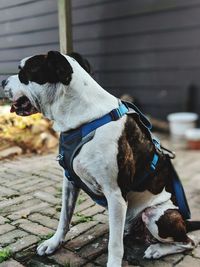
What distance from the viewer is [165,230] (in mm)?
2209

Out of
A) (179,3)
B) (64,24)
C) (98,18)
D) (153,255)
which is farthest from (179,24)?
(153,255)

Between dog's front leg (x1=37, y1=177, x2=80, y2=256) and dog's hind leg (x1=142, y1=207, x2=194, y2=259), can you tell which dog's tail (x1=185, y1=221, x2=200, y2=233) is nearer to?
dog's hind leg (x1=142, y1=207, x2=194, y2=259)

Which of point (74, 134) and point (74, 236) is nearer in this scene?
point (74, 134)

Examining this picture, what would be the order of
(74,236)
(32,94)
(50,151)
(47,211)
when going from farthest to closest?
(50,151)
(47,211)
(74,236)
(32,94)

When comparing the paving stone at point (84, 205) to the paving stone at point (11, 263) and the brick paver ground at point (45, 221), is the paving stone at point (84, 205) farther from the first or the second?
the paving stone at point (11, 263)

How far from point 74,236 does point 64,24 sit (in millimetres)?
1439

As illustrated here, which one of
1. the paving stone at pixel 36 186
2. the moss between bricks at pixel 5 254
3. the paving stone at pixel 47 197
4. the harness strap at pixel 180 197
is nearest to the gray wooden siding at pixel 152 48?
the paving stone at pixel 36 186

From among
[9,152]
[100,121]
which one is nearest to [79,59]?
[100,121]

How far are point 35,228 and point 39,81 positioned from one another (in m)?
1.15

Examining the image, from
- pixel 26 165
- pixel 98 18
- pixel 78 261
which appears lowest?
pixel 78 261

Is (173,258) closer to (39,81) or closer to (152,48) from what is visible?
(39,81)

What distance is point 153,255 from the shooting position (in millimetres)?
2279

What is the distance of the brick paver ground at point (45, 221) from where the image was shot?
2.28m

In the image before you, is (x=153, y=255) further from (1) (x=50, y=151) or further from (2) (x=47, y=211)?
(1) (x=50, y=151)
